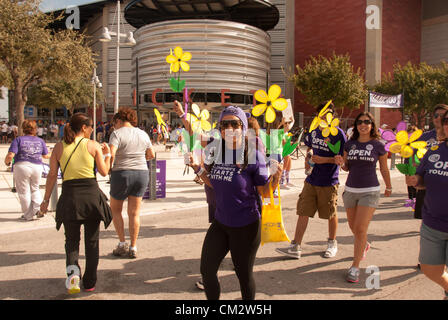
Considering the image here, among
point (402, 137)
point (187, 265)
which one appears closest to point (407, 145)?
point (402, 137)

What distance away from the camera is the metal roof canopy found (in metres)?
37.7

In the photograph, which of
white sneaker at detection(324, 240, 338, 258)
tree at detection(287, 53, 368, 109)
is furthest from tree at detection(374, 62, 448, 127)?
white sneaker at detection(324, 240, 338, 258)

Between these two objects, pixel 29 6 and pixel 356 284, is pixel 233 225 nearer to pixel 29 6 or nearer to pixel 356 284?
pixel 356 284

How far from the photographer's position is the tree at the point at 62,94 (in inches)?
1411

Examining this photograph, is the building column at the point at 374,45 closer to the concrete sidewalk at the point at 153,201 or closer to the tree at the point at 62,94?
the concrete sidewalk at the point at 153,201

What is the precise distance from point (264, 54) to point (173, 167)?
27443 millimetres

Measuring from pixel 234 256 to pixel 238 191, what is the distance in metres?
0.48

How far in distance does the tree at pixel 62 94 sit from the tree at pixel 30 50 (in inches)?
839

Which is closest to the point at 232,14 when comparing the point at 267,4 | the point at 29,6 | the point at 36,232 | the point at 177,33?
the point at 267,4

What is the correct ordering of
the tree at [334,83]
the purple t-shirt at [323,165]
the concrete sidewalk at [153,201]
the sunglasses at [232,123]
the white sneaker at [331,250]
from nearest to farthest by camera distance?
the sunglasses at [232,123]
the purple t-shirt at [323,165]
the white sneaker at [331,250]
the concrete sidewalk at [153,201]
the tree at [334,83]

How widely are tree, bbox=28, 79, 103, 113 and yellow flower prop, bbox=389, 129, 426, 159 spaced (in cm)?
3618

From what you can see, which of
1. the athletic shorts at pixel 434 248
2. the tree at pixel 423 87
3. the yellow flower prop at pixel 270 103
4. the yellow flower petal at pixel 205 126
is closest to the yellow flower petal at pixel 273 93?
the yellow flower prop at pixel 270 103

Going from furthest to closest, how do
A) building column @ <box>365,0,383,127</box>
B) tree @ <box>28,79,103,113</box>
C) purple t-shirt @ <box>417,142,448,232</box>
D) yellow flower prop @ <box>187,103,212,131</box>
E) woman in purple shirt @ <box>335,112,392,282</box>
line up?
1. tree @ <box>28,79,103,113</box>
2. building column @ <box>365,0,383,127</box>
3. yellow flower prop @ <box>187,103,212,131</box>
4. woman in purple shirt @ <box>335,112,392,282</box>
5. purple t-shirt @ <box>417,142,448,232</box>

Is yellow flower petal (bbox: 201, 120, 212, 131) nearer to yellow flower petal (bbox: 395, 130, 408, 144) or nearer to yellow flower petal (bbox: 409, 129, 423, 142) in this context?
yellow flower petal (bbox: 395, 130, 408, 144)
